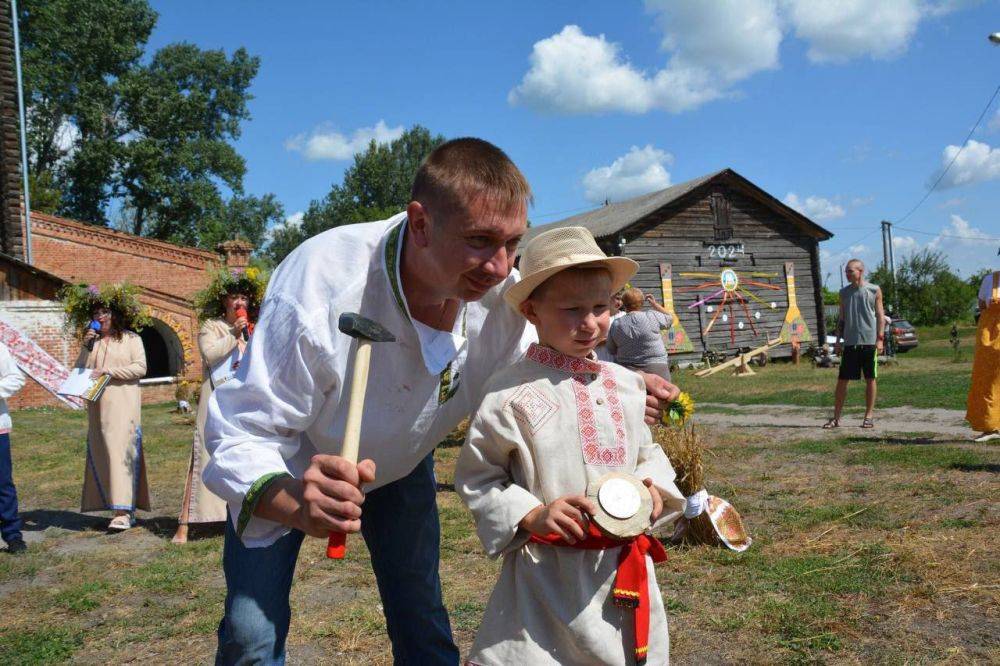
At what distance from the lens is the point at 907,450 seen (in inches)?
314

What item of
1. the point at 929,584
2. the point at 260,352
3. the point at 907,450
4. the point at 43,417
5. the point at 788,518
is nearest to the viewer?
the point at 260,352

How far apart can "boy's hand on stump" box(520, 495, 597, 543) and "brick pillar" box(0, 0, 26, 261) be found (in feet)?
78.1

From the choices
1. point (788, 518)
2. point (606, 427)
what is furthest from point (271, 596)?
point (788, 518)

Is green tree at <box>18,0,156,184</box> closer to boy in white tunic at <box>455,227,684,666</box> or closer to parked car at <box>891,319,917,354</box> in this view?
parked car at <box>891,319,917,354</box>

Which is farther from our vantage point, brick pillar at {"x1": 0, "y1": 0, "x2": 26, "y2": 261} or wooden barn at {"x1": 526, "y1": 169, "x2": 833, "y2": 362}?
wooden barn at {"x1": 526, "y1": 169, "x2": 833, "y2": 362}

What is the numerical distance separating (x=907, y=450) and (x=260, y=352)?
7716 mm

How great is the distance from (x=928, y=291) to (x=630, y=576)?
165ft

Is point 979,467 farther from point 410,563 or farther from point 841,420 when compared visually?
point 410,563

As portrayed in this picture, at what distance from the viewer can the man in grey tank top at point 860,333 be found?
9891 millimetres

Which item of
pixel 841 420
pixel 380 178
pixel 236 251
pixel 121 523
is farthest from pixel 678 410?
pixel 380 178

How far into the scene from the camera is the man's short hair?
1.98 metres

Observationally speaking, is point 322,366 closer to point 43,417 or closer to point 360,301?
point 360,301

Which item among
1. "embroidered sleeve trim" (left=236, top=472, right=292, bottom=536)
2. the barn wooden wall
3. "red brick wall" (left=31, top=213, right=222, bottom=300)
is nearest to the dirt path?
"embroidered sleeve trim" (left=236, top=472, right=292, bottom=536)

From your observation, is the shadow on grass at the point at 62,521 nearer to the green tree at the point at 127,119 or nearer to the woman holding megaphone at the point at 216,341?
the woman holding megaphone at the point at 216,341
